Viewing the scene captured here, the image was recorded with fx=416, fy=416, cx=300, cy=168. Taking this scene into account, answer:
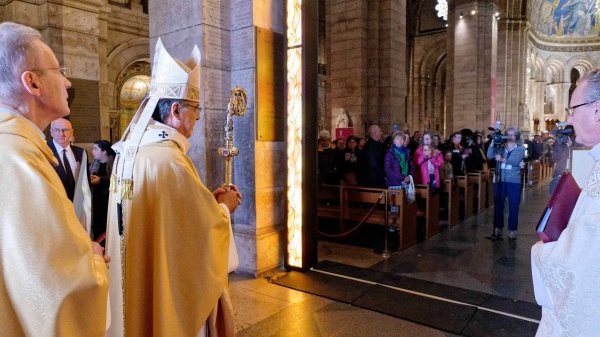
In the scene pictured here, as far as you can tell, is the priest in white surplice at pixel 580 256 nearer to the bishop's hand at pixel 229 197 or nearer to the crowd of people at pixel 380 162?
the bishop's hand at pixel 229 197

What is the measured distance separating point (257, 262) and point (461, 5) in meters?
14.5

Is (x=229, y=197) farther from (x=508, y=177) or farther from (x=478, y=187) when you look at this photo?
(x=478, y=187)

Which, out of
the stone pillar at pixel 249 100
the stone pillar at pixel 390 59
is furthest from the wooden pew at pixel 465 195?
the stone pillar at pixel 249 100

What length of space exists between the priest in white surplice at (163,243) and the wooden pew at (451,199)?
662 centimetres

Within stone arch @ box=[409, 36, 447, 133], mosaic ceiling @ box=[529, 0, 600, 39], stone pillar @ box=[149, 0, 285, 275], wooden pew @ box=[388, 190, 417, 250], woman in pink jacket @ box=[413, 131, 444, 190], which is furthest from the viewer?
mosaic ceiling @ box=[529, 0, 600, 39]

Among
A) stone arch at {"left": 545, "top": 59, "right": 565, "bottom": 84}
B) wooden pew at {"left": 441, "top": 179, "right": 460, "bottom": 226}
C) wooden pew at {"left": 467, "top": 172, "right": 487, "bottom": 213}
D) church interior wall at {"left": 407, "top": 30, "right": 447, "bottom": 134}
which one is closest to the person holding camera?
wooden pew at {"left": 441, "top": 179, "right": 460, "bottom": 226}

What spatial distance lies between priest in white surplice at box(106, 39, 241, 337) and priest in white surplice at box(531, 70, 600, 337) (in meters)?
1.58

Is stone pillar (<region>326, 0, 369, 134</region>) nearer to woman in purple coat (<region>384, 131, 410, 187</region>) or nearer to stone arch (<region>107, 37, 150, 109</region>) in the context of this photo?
woman in purple coat (<region>384, 131, 410, 187</region>)

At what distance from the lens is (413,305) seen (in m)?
4.25

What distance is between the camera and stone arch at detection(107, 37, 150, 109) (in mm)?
13953

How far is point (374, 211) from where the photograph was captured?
697 centimetres

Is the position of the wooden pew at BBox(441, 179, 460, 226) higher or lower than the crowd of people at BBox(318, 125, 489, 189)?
lower

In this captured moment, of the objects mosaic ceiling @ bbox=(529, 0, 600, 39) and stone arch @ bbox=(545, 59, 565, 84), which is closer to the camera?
mosaic ceiling @ bbox=(529, 0, 600, 39)

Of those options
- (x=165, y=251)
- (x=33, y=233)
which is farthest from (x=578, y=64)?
(x=33, y=233)
